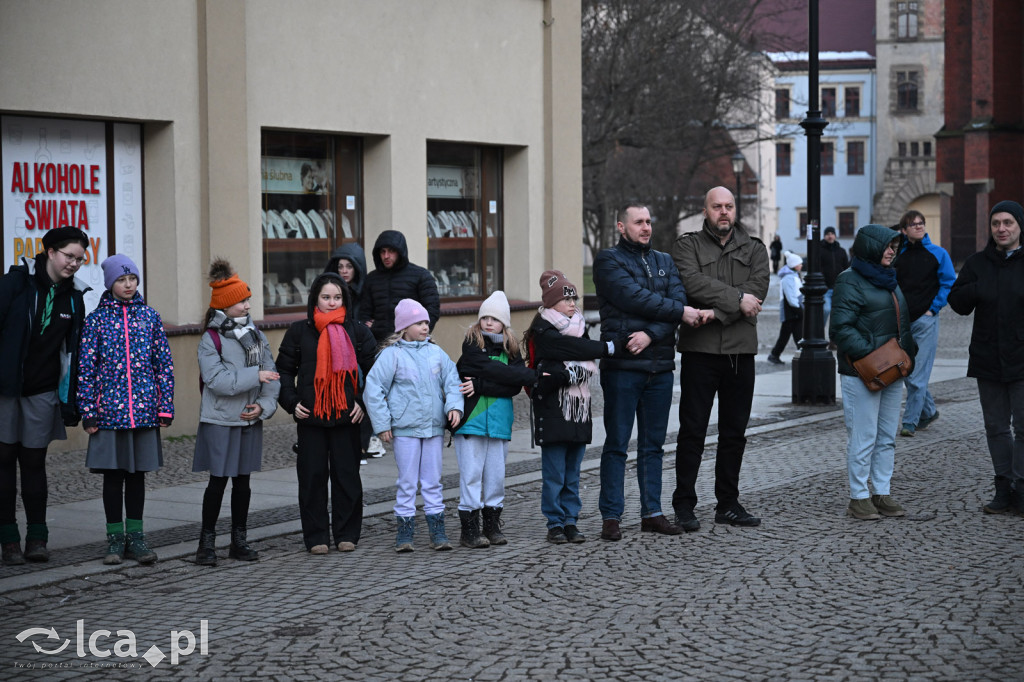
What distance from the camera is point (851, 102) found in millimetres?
83875

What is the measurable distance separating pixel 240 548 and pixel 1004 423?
518 centimetres

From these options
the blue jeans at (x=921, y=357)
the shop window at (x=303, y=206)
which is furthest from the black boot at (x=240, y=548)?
the blue jeans at (x=921, y=357)

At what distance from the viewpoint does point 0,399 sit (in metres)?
7.82

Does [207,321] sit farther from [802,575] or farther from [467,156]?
[467,156]

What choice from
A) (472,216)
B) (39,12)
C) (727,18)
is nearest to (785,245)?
(727,18)

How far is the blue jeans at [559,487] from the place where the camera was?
8195mm

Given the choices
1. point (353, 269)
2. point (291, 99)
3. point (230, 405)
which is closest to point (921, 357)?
point (353, 269)

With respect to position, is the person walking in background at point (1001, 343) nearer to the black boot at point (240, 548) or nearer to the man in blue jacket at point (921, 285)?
the man in blue jacket at point (921, 285)

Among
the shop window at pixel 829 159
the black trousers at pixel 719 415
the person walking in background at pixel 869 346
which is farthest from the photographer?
the shop window at pixel 829 159

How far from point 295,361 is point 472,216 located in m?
8.98

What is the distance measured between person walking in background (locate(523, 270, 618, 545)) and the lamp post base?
24.7 feet

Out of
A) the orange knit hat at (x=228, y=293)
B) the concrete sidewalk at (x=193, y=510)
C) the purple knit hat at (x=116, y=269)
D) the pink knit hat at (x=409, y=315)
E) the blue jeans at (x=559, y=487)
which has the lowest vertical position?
the concrete sidewalk at (x=193, y=510)

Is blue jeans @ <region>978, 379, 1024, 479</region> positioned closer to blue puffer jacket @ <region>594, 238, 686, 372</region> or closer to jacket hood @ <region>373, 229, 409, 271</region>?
blue puffer jacket @ <region>594, 238, 686, 372</region>

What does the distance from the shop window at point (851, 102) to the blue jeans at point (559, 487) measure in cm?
7949
